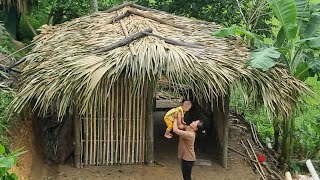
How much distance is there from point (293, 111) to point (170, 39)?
2234 mm

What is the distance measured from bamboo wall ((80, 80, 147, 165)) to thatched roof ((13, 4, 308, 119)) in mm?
418

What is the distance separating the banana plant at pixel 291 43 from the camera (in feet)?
25.7

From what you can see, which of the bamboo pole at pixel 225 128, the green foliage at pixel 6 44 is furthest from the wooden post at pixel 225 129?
the green foliage at pixel 6 44

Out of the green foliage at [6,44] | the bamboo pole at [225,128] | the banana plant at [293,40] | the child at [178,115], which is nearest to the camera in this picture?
the child at [178,115]

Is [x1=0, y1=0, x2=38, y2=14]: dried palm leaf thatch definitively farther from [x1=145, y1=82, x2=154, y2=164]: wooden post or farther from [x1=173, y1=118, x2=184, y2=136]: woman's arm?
[x1=173, y1=118, x2=184, y2=136]: woman's arm

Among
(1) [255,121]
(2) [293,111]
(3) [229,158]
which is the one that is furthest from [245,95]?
(1) [255,121]

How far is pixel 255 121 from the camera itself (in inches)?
477

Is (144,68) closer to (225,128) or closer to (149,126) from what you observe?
(149,126)

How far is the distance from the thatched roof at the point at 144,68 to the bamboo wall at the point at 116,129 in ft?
1.37

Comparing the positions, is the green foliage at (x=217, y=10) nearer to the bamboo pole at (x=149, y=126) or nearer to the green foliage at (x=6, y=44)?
the green foliage at (x=6, y=44)

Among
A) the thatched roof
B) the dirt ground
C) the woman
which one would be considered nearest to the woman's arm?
the woman

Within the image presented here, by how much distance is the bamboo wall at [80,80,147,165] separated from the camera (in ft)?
26.5

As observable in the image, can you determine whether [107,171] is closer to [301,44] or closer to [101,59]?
[101,59]

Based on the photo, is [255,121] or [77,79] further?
[255,121]
